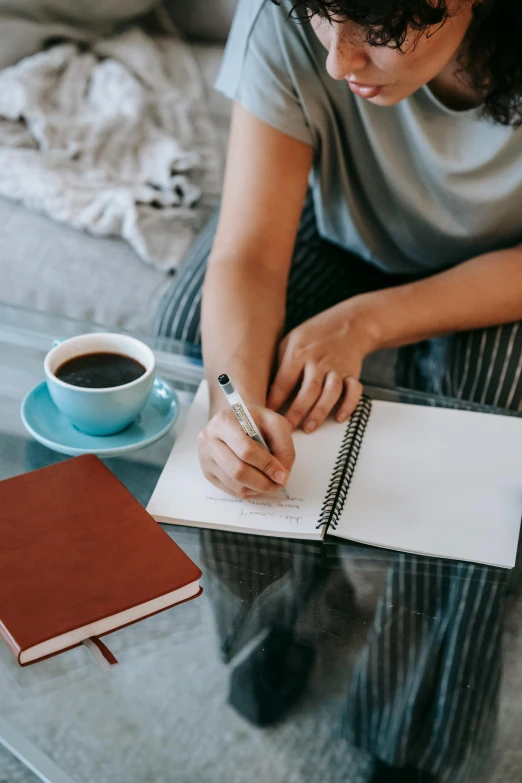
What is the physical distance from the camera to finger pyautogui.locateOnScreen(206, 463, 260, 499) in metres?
0.83

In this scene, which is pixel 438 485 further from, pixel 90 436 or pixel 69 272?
pixel 69 272

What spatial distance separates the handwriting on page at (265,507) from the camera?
821 mm

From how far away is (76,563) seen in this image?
728mm

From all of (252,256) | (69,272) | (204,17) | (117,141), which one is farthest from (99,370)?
(204,17)

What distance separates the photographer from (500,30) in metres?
0.98

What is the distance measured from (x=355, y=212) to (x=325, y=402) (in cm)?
45

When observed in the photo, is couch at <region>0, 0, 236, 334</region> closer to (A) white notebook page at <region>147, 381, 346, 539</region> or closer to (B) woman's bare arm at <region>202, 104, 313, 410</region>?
(B) woman's bare arm at <region>202, 104, 313, 410</region>

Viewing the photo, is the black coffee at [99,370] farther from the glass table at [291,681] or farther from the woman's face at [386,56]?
the woman's face at [386,56]

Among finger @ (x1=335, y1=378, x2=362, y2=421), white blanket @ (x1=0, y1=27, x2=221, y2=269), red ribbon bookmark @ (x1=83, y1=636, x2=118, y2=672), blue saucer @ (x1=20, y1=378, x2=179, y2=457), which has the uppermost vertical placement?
finger @ (x1=335, y1=378, x2=362, y2=421)

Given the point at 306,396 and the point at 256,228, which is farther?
the point at 256,228

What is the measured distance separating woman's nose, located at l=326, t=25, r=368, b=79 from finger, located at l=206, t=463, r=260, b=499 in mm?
396

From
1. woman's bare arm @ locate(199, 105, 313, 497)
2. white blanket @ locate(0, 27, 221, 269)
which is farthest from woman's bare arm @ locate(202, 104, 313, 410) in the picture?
white blanket @ locate(0, 27, 221, 269)

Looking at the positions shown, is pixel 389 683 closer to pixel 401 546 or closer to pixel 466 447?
pixel 401 546

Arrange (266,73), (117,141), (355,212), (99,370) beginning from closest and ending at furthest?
(99,370)
(266,73)
(355,212)
(117,141)
